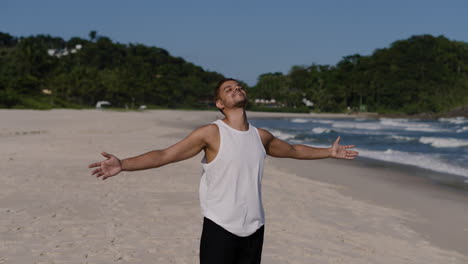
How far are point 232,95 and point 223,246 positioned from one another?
80 centimetres

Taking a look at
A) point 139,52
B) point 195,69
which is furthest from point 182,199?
point 139,52

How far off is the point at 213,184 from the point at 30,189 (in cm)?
644

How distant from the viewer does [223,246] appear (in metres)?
2.36

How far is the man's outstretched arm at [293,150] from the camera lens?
2586 millimetres

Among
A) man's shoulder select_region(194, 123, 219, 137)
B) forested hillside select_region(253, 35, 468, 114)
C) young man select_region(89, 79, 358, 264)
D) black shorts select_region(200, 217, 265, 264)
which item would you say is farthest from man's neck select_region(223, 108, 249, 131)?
forested hillside select_region(253, 35, 468, 114)

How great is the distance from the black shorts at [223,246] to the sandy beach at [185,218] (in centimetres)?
229

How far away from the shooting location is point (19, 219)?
5.82 metres

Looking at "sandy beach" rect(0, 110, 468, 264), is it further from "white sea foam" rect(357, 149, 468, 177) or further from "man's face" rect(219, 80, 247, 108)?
"white sea foam" rect(357, 149, 468, 177)

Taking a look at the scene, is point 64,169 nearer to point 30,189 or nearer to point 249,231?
point 30,189

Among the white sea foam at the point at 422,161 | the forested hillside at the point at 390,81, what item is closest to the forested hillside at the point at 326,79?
the forested hillside at the point at 390,81

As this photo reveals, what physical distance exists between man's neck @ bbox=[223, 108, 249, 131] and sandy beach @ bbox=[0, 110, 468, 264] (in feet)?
8.50

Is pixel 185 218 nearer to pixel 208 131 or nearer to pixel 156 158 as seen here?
pixel 156 158

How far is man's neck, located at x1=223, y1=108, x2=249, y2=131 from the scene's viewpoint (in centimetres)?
241

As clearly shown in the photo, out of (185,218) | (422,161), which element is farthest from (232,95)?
(422,161)
